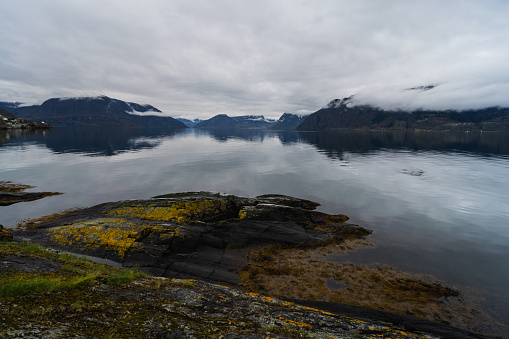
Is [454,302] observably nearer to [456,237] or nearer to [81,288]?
[456,237]

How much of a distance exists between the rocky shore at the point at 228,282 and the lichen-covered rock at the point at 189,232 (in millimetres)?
105

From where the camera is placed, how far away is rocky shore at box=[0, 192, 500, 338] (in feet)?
21.9

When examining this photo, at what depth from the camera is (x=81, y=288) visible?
7578mm

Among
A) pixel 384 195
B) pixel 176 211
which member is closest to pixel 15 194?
pixel 176 211

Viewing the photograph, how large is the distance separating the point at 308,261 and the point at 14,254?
1849 cm

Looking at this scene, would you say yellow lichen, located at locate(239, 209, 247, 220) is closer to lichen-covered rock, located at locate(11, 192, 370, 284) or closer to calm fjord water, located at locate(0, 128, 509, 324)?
lichen-covered rock, located at locate(11, 192, 370, 284)

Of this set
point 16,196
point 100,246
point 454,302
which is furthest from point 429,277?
point 16,196

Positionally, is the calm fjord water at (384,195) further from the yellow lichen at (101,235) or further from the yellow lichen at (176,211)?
the yellow lichen at (176,211)

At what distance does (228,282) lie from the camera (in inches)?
619

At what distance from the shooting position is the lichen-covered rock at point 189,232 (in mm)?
16688

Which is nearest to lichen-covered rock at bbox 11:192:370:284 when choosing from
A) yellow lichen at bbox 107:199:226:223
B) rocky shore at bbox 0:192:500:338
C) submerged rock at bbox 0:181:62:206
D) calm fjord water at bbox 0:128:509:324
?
yellow lichen at bbox 107:199:226:223

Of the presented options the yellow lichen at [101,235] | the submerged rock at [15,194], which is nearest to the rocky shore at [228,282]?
the yellow lichen at [101,235]

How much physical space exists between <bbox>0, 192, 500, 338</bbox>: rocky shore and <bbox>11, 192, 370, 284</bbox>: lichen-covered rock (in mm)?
105

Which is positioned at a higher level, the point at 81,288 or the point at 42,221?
the point at 81,288
